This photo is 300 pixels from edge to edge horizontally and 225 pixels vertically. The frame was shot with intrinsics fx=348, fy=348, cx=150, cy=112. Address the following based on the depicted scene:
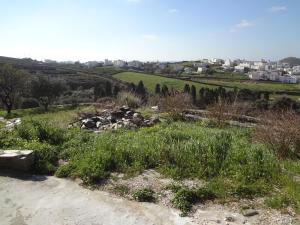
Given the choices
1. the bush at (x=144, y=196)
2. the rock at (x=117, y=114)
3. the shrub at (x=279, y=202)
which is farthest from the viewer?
the rock at (x=117, y=114)

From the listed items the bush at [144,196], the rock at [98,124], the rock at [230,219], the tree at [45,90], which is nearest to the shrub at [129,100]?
the rock at [98,124]

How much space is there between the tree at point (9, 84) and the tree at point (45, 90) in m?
4.66

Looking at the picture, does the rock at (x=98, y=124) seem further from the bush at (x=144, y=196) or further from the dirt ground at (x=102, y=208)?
the bush at (x=144, y=196)

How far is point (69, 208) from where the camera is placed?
4867mm

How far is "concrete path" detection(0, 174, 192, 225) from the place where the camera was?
4488mm

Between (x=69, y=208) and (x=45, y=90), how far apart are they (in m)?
36.0

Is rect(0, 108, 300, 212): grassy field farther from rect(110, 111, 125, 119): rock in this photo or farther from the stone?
rect(110, 111, 125, 119): rock

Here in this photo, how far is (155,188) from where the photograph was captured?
541cm

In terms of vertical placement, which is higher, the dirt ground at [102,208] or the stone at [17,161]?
the stone at [17,161]

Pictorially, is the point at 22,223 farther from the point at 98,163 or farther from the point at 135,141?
the point at 135,141

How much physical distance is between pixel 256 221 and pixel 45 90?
3731 centimetres

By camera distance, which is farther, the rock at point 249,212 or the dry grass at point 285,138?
the dry grass at point 285,138

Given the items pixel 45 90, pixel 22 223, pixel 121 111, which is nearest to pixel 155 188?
pixel 22 223

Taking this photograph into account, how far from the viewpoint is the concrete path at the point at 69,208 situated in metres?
4.49
